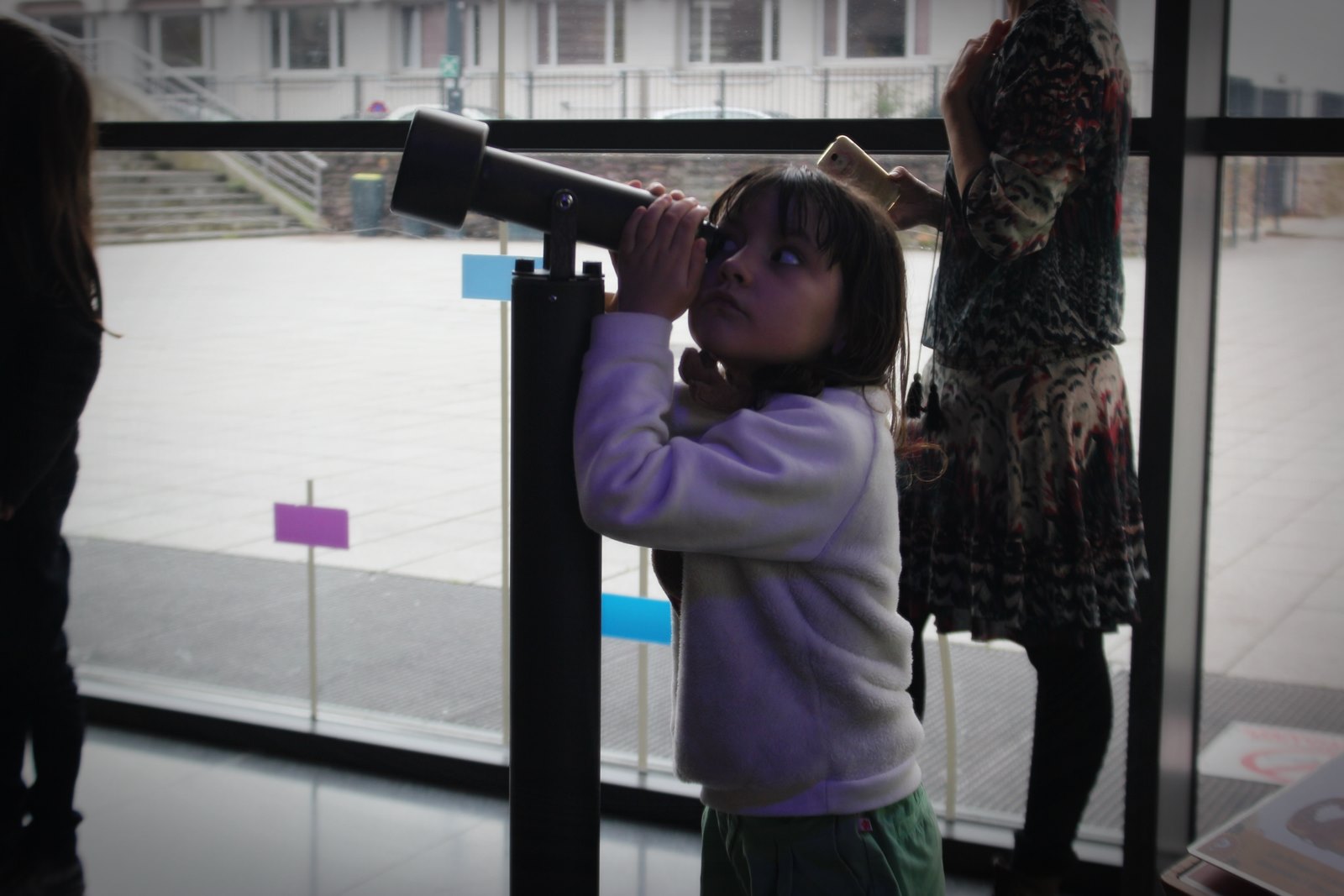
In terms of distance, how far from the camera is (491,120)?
8.14 ft

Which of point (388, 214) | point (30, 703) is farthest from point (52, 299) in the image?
point (388, 214)

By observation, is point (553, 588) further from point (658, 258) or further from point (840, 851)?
point (840, 851)

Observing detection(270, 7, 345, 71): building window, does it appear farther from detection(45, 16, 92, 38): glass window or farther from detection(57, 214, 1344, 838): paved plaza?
detection(45, 16, 92, 38): glass window

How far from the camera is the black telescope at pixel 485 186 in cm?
90

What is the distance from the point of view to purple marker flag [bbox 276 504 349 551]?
2.81 meters

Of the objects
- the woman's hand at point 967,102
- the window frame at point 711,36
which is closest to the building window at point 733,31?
the window frame at point 711,36

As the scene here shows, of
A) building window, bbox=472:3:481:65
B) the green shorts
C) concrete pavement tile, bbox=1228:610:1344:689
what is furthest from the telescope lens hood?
concrete pavement tile, bbox=1228:610:1344:689

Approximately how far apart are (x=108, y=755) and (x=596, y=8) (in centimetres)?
182

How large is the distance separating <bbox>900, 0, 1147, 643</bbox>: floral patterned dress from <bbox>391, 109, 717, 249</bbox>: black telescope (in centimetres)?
80

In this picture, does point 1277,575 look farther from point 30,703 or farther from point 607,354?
point 30,703

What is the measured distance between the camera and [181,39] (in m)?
2.78

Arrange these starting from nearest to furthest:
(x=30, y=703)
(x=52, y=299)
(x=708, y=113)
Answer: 1. (x=52, y=299)
2. (x=30, y=703)
3. (x=708, y=113)

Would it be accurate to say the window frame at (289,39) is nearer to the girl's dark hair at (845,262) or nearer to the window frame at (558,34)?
the window frame at (558,34)

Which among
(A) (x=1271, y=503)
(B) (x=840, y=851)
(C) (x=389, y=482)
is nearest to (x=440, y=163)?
(B) (x=840, y=851)
